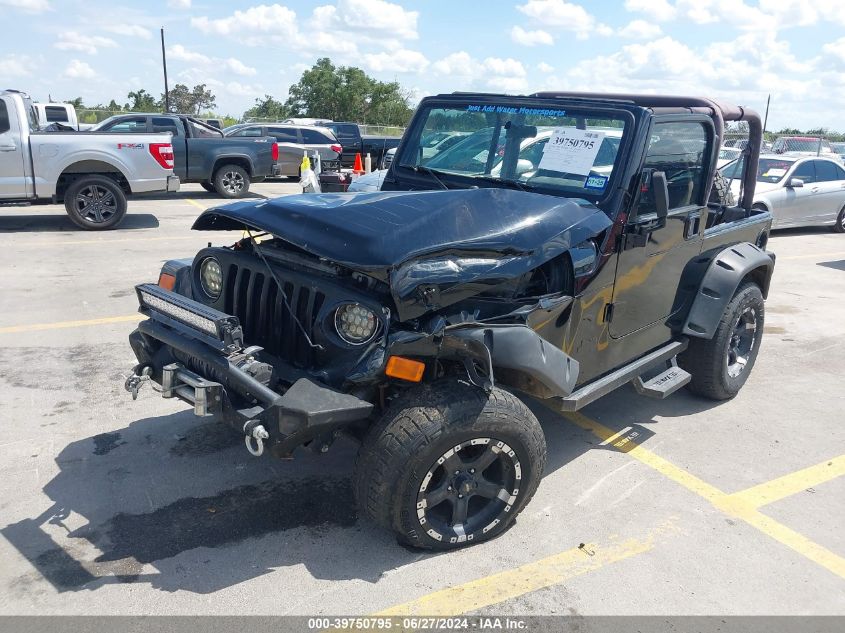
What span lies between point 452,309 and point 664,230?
5.43 feet

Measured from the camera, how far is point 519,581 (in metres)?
3.17

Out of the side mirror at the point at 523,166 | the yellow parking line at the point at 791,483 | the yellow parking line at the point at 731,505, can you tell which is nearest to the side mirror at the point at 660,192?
the side mirror at the point at 523,166

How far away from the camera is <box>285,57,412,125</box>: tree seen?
169 feet

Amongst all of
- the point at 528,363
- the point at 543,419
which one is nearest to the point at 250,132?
the point at 543,419

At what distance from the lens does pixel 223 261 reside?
371cm

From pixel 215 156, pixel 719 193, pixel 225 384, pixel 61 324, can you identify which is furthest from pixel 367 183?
pixel 225 384

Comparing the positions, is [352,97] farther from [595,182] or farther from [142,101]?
[595,182]

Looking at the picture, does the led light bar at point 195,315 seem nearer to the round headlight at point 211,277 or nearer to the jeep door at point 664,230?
the round headlight at point 211,277

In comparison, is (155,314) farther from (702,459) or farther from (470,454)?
(702,459)

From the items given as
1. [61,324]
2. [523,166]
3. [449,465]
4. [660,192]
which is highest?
[523,166]

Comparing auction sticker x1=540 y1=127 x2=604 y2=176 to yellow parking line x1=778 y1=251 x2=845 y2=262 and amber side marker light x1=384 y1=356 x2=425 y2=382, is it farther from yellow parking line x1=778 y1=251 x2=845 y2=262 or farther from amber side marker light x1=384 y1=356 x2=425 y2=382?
yellow parking line x1=778 y1=251 x2=845 y2=262

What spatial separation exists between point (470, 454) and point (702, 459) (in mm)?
1858

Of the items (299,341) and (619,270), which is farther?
(619,270)

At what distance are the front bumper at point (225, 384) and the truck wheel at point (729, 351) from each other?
2.93 m
